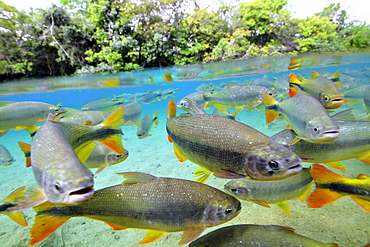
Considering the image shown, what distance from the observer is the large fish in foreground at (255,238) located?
5.01ft

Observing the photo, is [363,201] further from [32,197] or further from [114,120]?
[32,197]

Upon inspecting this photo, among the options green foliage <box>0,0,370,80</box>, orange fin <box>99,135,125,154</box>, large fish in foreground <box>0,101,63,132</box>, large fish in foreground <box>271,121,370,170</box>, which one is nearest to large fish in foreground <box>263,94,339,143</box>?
large fish in foreground <box>271,121,370,170</box>

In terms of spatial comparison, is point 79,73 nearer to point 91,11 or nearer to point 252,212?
point 91,11

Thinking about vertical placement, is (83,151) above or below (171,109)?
below

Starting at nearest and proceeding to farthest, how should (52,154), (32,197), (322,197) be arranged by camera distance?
(32,197), (52,154), (322,197)

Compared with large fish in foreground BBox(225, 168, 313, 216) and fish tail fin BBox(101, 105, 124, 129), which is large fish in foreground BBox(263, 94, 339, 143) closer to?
large fish in foreground BBox(225, 168, 313, 216)

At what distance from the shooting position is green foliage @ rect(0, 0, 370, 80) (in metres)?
14.6

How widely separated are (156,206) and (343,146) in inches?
78.8

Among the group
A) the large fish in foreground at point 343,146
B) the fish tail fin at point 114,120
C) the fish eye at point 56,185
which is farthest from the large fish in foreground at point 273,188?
the fish eye at point 56,185

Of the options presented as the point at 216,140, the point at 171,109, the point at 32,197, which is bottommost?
the point at 32,197

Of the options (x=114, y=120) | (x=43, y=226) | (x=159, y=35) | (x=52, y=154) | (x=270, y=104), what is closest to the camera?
(x=52, y=154)

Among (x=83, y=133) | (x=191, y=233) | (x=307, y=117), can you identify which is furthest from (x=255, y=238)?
(x=83, y=133)

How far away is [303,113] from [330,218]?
2178 millimetres

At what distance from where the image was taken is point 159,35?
1523 cm
